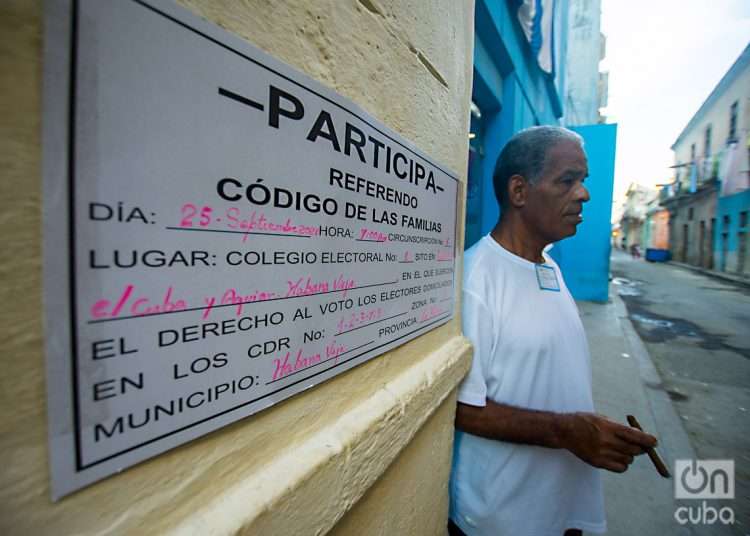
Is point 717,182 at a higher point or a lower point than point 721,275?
higher

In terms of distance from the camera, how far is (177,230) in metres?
0.36

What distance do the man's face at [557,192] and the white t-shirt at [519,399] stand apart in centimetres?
31

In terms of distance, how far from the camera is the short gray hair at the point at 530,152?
4.84ft

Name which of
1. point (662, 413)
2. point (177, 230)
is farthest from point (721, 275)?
point (177, 230)

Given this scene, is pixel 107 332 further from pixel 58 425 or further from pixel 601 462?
pixel 601 462

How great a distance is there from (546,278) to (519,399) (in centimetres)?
54

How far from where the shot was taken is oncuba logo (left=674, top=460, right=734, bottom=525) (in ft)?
7.29

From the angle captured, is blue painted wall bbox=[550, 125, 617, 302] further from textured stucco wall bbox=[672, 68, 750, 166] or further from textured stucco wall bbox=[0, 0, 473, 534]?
textured stucco wall bbox=[672, 68, 750, 166]

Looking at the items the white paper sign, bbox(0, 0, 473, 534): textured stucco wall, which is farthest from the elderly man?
the white paper sign

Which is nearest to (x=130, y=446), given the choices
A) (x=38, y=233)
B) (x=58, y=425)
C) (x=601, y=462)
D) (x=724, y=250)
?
(x=58, y=425)

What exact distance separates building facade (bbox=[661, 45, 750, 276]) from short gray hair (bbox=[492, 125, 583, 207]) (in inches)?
598

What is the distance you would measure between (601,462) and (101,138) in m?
1.49

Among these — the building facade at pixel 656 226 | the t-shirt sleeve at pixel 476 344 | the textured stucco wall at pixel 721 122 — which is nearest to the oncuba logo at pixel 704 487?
the t-shirt sleeve at pixel 476 344

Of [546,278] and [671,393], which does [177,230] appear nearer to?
[546,278]
